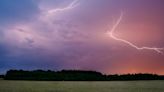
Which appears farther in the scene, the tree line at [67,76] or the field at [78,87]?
the tree line at [67,76]

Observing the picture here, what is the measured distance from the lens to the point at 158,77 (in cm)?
3092

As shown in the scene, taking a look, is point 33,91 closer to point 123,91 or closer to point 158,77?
point 123,91

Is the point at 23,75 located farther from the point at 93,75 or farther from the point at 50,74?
the point at 93,75

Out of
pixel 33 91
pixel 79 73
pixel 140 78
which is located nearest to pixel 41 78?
pixel 79 73

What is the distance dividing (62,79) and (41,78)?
219cm

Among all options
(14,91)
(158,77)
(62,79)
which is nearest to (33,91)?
(14,91)

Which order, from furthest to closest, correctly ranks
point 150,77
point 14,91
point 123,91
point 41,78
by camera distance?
1. point 41,78
2. point 150,77
3. point 123,91
4. point 14,91

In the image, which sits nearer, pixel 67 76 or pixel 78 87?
pixel 78 87

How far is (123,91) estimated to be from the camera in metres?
19.1

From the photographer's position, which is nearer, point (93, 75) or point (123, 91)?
point (123, 91)

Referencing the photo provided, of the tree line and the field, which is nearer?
the field

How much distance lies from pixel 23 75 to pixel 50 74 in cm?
285

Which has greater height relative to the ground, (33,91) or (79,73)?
(79,73)

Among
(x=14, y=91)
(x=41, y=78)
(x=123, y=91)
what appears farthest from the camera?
(x=41, y=78)
